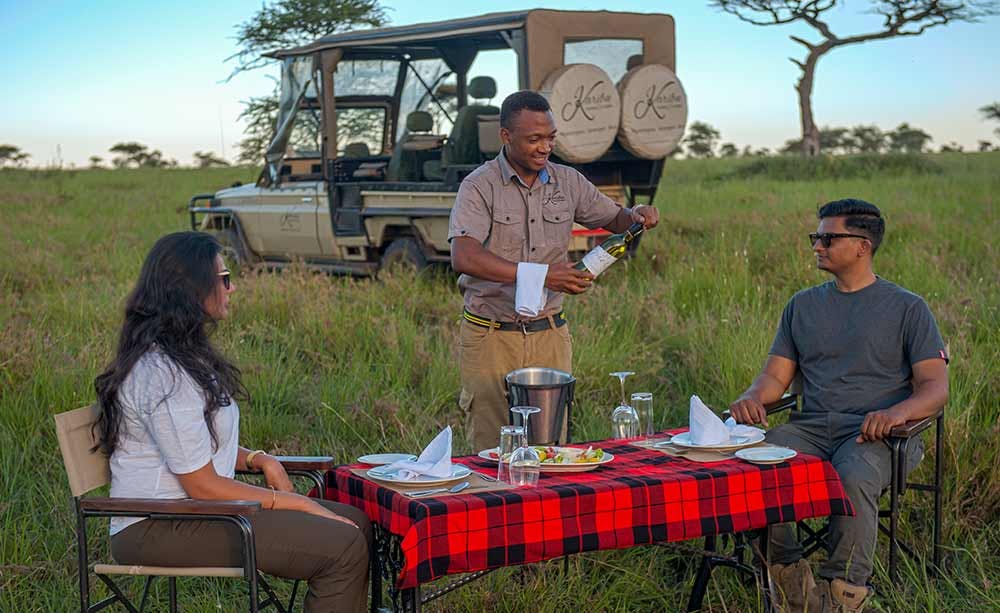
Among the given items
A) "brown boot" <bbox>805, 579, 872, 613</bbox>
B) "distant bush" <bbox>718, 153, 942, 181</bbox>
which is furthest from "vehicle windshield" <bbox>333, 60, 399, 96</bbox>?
"distant bush" <bbox>718, 153, 942, 181</bbox>

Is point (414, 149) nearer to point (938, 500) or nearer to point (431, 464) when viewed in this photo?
point (938, 500)

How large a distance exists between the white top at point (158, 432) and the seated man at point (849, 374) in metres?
2.02

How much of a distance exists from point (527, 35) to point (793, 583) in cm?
543

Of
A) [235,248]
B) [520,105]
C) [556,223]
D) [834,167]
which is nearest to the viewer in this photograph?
[520,105]

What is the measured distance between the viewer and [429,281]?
943 centimetres

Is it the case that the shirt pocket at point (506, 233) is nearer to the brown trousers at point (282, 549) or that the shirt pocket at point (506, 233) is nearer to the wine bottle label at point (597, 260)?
the wine bottle label at point (597, 260)

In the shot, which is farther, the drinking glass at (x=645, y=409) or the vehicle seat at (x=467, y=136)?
the vehicle seat at (x=467, y=136)

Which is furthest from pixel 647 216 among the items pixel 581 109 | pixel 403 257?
pixel 403 257

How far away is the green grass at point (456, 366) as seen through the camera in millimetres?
4359

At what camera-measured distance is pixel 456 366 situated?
6703mm

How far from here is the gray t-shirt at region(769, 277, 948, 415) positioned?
4.29 m

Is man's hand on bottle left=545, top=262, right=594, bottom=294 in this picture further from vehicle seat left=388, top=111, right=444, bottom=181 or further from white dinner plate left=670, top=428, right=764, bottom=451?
vehicle seat left=388, top=111, right=444, bottom=181

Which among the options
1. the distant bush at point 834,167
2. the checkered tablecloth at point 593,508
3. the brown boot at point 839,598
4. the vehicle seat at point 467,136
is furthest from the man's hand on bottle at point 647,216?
the distant bush at point 834,167

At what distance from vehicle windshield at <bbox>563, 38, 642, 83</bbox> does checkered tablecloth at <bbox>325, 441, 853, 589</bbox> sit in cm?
549
